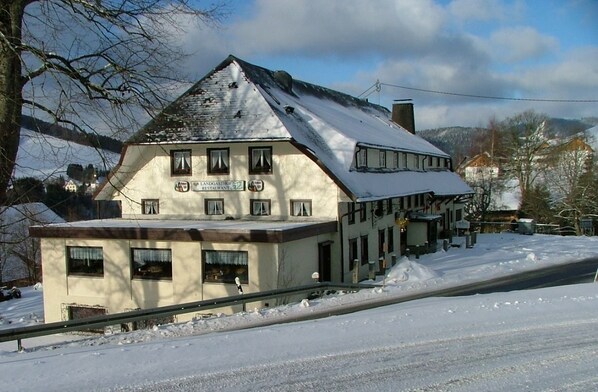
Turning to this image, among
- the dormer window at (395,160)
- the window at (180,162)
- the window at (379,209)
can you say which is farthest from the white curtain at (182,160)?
the dormer window at (395,160)

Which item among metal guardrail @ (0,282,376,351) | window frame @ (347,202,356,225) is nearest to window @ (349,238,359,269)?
window frame @ (347,202,356,225)

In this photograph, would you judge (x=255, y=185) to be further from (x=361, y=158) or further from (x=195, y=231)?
(x=361, y=158)

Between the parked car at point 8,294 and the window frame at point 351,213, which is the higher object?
the window frame at point 351,213

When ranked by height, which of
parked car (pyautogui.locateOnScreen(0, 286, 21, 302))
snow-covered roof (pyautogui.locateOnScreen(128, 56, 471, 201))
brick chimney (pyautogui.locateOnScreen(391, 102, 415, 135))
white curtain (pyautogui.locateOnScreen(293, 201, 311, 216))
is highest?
brick chimney (pyautogui.locateOnScreen(391, 102, 415, 135))

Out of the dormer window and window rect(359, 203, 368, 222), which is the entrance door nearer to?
window rect(359, 203, 368, 222)

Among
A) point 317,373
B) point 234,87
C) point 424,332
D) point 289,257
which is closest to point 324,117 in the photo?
point 234,87

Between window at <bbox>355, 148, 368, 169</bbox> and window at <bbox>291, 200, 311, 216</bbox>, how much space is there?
3.87 meters

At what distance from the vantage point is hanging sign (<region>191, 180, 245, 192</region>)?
81.0ft

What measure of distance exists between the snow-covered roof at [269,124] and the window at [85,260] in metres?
4.83

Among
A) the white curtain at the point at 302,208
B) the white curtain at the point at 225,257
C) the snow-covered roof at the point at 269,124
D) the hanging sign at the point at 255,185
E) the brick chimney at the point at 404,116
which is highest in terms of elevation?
the brick chimney at the point at 404,116

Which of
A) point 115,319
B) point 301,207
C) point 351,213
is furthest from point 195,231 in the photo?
point 351,213

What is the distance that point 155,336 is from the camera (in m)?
11.5

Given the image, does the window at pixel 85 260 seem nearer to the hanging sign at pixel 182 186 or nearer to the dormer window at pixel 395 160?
the hanging sign at pixel 182 186

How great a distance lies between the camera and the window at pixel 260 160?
80.0 feet
